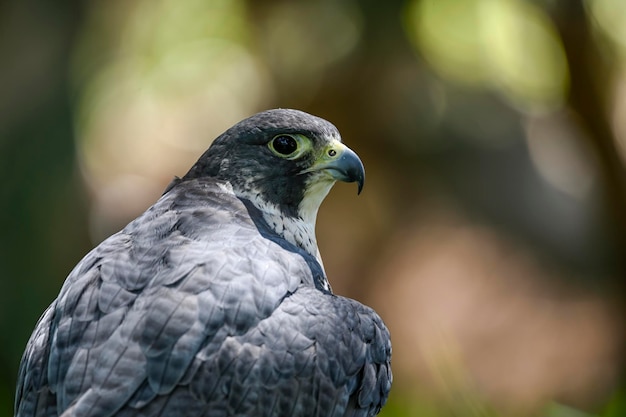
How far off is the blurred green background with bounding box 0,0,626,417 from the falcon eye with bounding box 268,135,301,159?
332 centimetres

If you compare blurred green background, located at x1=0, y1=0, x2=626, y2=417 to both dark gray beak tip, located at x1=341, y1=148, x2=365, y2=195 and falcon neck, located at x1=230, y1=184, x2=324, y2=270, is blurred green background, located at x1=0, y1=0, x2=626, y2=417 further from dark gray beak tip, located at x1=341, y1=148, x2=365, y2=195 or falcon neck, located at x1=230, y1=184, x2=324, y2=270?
dark gray beak tip, located at x1=341, y1=148, x2=365, y2=195

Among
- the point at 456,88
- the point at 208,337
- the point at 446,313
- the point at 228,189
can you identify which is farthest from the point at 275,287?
the point at 456,88

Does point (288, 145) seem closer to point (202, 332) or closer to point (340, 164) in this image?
point (340, 164)

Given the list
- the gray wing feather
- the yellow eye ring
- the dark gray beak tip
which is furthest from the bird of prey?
the dark gray beak tip

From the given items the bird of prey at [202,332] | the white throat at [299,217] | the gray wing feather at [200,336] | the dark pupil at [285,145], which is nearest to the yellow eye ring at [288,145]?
the dark pupil at [285,145]

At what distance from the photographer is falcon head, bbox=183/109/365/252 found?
135 inches

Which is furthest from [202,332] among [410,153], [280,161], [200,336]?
[410,153]

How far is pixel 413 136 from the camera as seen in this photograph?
862cm

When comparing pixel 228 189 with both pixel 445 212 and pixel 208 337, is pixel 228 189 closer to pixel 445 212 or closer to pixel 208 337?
pixel 208 337

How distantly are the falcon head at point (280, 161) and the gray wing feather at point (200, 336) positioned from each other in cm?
31

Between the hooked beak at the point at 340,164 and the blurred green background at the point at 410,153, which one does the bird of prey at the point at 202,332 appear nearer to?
the hooked beak at the point at 340,164

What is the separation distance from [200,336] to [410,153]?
20.2 feet

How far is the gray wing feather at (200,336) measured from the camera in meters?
2.62

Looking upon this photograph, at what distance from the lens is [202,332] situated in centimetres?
268
